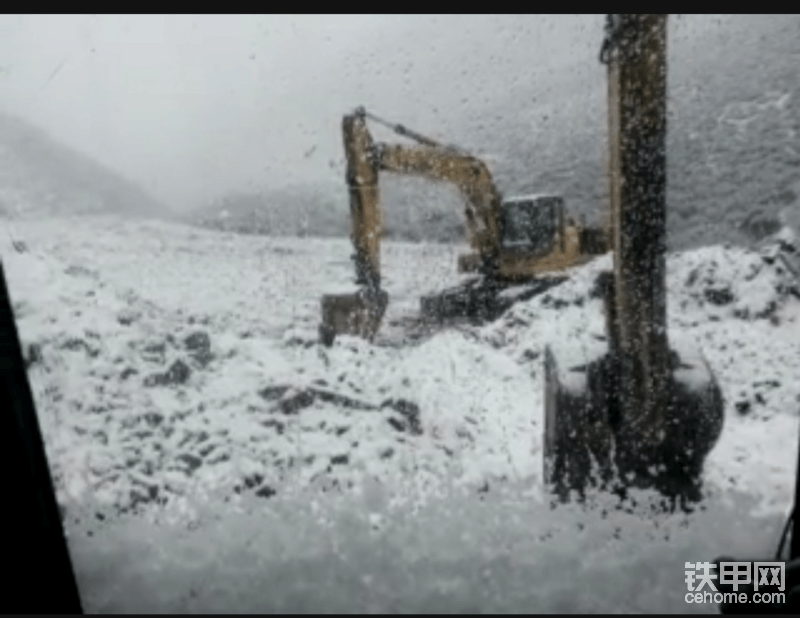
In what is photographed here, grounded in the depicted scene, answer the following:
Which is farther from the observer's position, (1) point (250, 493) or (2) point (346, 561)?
(1) point (250, 493)

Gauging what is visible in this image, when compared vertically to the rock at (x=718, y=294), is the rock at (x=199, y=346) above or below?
below

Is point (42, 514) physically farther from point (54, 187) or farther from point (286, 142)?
point (286, 142)

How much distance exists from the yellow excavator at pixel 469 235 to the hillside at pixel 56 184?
0.74 m

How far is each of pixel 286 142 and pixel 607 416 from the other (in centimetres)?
151

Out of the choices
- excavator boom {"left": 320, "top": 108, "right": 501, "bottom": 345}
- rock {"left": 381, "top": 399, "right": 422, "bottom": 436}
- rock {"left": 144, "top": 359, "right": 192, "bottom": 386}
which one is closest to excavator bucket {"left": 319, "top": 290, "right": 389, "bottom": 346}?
excavator boom {"left": 320, "top": 108, "right": 501, "bottom": 345}

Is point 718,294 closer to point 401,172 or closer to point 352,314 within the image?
point 401,172

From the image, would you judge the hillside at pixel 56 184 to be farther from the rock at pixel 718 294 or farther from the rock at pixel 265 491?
the rock at pixel 718 294

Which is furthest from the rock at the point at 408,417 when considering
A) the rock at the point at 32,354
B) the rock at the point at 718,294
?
the rock at the point at 32,354

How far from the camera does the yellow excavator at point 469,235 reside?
7.62ft

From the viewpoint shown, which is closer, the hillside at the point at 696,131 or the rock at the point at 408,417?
the hillside at the point at 696,131

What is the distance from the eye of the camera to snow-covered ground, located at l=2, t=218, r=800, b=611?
232 cm

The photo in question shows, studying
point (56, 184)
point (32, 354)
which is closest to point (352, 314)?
point (56, 184)

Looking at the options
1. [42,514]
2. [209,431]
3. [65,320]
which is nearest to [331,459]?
[209,431]

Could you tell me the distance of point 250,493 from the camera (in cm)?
259
